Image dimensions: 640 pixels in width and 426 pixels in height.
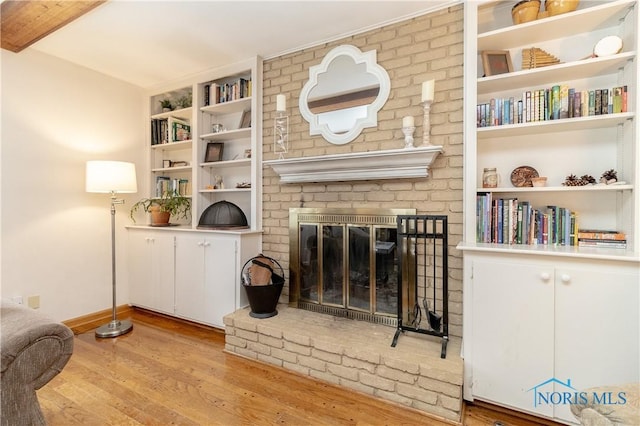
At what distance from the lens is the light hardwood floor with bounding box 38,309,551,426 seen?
158 centimetres

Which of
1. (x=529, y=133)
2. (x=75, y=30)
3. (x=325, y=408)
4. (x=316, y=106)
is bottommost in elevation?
(x=325, y=408)

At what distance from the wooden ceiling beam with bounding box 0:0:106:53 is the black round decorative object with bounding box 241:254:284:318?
211 cm

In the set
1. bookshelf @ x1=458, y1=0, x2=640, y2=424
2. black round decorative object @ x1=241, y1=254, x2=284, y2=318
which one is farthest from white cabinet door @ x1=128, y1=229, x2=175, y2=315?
bookshelf @ x1=458, y1=0, x2=640, y2=424

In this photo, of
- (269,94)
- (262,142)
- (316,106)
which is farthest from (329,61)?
(262,142)

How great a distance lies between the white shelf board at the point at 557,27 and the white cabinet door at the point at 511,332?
4.58 feet

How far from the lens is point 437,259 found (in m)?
2.08

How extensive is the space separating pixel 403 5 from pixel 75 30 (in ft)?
8.25

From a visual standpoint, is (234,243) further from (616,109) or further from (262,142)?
(616,109)

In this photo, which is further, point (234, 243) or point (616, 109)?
point (234, 243)

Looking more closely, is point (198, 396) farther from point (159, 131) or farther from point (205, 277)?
point (159, 131)

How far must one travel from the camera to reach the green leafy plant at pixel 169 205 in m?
3.12

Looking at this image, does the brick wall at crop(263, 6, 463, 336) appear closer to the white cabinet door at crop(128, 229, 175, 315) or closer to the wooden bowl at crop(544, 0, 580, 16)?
the wooden bowl at crop(544, 0, 580, 16)

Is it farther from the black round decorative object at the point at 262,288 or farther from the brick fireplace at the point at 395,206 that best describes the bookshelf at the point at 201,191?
the brick fireplace at the point at 395,206

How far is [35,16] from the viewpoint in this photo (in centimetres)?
203
